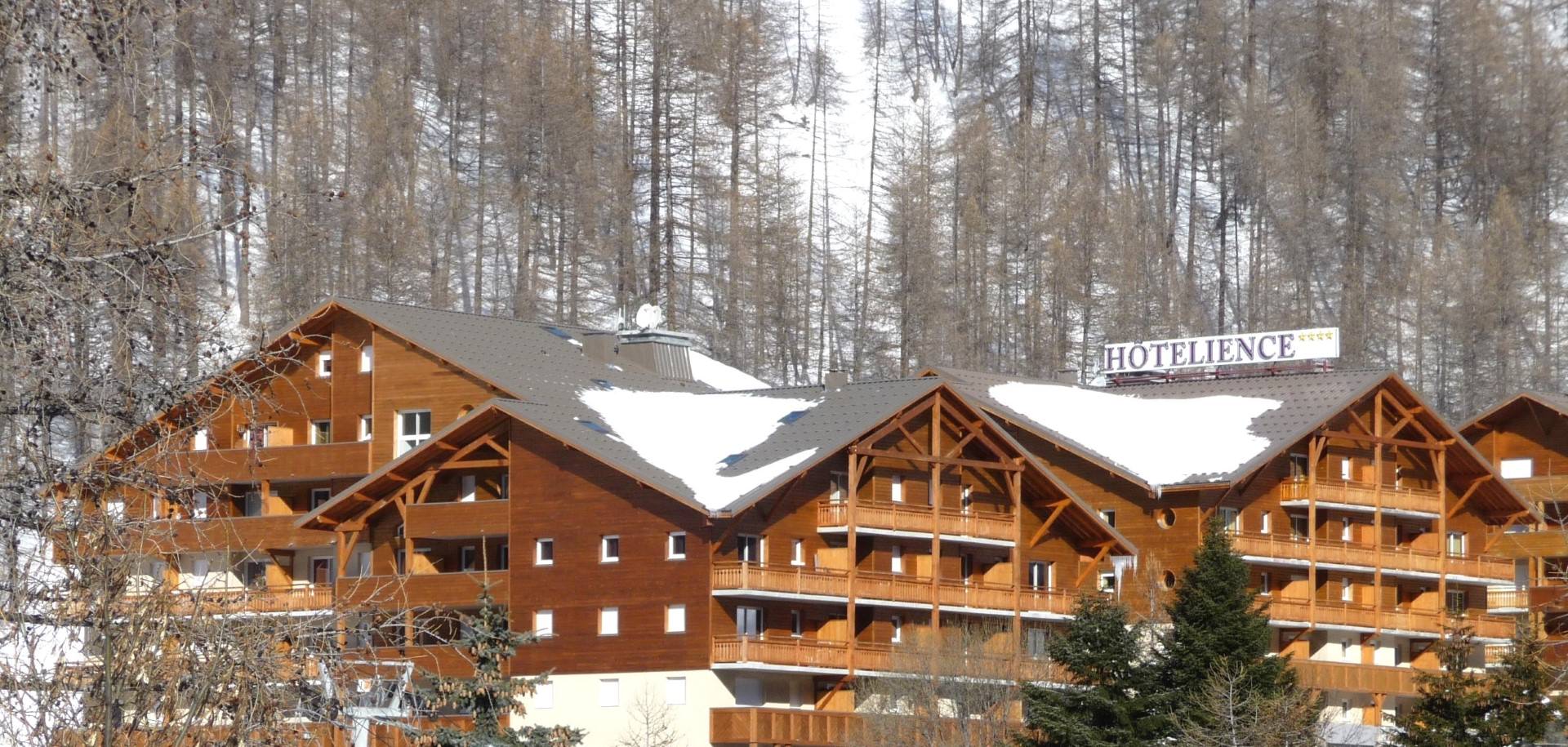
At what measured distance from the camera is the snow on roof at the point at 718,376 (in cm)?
8438

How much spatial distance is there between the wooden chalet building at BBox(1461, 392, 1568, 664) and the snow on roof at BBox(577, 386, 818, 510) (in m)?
29.5

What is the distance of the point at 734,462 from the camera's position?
64.1 m

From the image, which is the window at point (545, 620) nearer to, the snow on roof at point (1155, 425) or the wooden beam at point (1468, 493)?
the snow on roof at point (1155, 425)

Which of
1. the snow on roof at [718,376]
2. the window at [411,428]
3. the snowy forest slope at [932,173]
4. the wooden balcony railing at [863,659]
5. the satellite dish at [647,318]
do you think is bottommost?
the wooden balcony railing at [863,659]

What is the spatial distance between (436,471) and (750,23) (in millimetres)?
75180

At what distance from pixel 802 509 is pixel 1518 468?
3382 cm

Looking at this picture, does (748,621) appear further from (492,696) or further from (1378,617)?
(492,696)

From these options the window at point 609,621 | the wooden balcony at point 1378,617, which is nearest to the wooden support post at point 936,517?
the window at point 609,621

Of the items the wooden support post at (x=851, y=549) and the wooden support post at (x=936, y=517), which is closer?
the wooden support post at (x=851, y=549)

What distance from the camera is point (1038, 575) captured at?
7012 cm

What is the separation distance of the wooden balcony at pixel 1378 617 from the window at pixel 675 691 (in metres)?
19.7

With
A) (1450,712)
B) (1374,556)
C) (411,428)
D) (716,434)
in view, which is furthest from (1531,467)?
(411,428)

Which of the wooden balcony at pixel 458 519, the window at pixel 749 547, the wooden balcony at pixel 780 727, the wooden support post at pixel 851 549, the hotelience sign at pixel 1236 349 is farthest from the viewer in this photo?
the hotelience sign at pixel 1236 349

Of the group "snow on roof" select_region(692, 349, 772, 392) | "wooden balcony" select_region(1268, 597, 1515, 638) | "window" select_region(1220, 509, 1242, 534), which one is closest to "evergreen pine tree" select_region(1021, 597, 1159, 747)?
"wooden balcony" select_region(1268, 597, 1515, 638)
